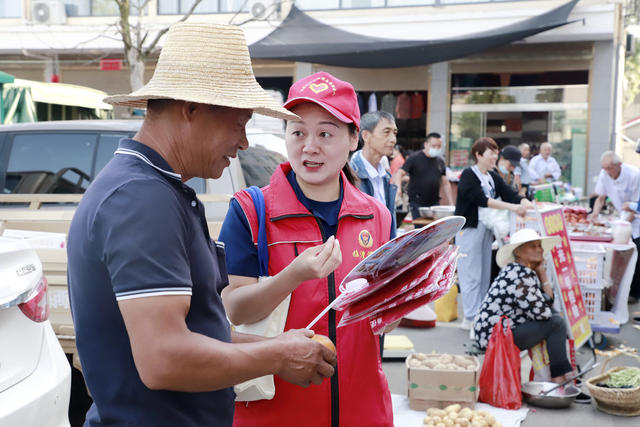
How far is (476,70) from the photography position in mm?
18875

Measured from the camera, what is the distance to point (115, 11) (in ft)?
72.2

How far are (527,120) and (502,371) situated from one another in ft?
46.7

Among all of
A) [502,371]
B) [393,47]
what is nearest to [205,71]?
[502,371]

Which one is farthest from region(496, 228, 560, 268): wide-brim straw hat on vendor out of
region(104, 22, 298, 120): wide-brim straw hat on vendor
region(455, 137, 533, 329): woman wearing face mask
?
region(104, 22, 298, 120): wide-brim straw hat on vendor

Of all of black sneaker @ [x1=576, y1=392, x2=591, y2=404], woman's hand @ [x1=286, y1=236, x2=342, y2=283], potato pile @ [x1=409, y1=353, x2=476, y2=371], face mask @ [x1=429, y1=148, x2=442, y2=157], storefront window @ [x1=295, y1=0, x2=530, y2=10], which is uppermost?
storefront window @ [x1=295, y1=0, x2=530, y2=10]

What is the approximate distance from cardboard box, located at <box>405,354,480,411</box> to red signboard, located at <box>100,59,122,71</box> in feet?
58.9

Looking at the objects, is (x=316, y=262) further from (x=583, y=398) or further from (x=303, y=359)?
(x=583, y=398)

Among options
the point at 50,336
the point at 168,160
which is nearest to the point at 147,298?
the point at 168,160

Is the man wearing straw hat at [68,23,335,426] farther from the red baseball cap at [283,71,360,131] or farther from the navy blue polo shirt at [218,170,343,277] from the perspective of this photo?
the red baseball cap at [283,71,360,131]

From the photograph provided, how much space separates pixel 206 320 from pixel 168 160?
37 cm

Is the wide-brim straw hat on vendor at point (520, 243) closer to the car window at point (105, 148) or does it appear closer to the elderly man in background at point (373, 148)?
the elderly man in background at point (373, 148)

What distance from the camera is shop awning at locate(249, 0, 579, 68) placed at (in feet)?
50.4

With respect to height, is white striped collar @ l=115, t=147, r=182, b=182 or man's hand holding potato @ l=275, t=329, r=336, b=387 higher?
white striped collar @ l=115, t=147, r=182, b=182

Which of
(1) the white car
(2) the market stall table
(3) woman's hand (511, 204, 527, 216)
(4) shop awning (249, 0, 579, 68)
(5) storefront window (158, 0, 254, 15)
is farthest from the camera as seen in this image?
(5) storefront window (158, 0, 254, 15)
